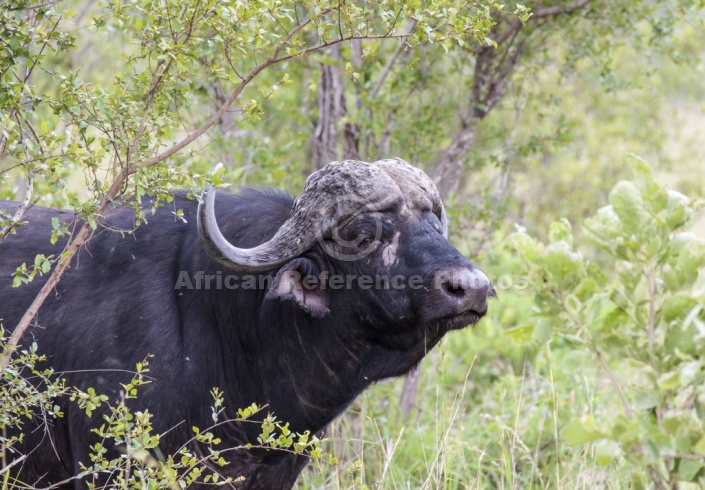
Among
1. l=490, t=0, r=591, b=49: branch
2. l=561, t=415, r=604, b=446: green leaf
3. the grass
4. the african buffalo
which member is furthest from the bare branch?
l=561, t=415, r=604, b=446: green leaf

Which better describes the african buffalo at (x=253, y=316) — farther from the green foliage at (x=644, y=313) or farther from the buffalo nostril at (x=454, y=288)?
the green foliage at (x=644, y=313)

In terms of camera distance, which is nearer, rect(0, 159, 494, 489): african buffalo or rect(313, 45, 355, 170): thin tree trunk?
rect(0, 159, 494, 489): african buffalo

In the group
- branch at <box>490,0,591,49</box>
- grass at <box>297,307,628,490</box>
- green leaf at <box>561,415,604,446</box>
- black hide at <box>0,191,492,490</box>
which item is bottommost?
grass at <box>297,307,628,490</box>

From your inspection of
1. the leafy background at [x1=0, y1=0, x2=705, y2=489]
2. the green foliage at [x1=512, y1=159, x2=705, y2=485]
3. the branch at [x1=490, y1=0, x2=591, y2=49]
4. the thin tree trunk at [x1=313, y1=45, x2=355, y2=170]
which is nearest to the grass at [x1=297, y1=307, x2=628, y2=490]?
the leafy background at [x1=0, y1=0, x2=705, y2=489]

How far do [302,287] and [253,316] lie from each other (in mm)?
356

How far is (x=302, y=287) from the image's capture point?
4.43m

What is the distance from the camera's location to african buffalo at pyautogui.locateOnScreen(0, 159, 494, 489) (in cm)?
434

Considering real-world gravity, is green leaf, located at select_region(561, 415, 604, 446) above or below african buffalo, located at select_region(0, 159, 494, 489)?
below

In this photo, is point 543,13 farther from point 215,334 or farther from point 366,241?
point 215,334

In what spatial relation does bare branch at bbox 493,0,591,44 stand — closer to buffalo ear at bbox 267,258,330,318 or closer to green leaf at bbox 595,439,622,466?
buffalo ear at bbox 267,258,330,318

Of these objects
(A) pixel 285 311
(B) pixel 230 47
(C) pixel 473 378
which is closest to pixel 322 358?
(A) pixel 285 311

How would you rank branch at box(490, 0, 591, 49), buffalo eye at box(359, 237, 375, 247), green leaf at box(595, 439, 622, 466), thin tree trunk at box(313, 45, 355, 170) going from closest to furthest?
green leaf at box(595, 439, 622, 466)
buffalo eye at box(359, 237, 375, 247)
branch at box(490, 0, 591, 49)
thin tree trunk at box(313, 45, 355, 170)

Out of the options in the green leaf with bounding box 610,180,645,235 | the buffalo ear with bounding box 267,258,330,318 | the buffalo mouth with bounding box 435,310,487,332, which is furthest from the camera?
the buffalo ear with bounding box 267,258,330,318


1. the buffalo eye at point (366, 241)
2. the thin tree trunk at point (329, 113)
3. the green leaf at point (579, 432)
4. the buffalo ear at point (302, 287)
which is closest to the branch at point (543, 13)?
the thin tree trunk at point (329, 113)
